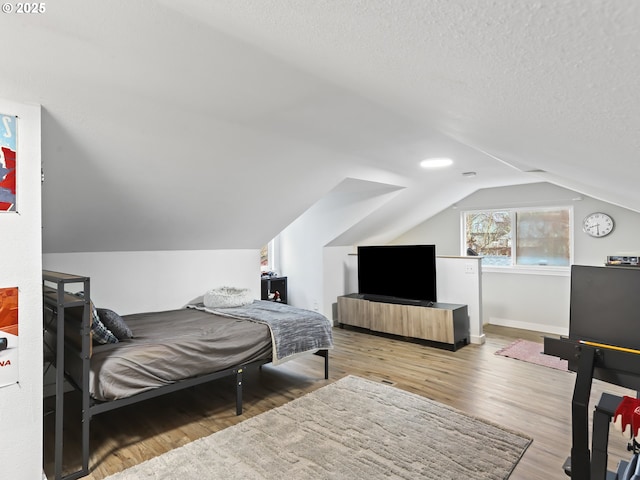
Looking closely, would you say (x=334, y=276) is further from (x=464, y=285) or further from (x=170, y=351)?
(x=170, y=351)

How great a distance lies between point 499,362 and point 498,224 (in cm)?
263

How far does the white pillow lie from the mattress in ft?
1.09

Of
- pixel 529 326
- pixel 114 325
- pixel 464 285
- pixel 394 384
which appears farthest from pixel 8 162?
pixel 529 326

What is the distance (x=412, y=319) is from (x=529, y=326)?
2020mm

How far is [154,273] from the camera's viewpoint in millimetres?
3965

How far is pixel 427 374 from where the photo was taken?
Answer: 379 cm

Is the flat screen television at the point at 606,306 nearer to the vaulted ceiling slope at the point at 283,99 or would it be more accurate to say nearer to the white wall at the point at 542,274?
the vaulted ceiling slope at the point at 283,99

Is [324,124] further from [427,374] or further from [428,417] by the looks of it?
[427,374]

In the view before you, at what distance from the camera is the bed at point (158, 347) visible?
2254 mm

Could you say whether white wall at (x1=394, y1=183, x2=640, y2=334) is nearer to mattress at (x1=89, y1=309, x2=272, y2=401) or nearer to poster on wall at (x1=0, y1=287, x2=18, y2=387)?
mattress at (x1=89, y1=309, x2=272, y2=401)

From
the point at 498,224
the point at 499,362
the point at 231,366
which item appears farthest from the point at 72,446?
the point at 498,224

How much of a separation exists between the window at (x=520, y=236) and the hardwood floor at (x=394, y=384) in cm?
164

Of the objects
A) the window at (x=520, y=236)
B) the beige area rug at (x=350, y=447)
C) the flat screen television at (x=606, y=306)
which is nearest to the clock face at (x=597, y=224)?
the window at (x=520, y=236)

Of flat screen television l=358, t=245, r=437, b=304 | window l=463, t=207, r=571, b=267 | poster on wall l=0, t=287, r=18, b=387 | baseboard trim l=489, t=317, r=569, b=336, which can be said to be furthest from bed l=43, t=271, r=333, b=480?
window l=463, t=207, r=571, b=267
